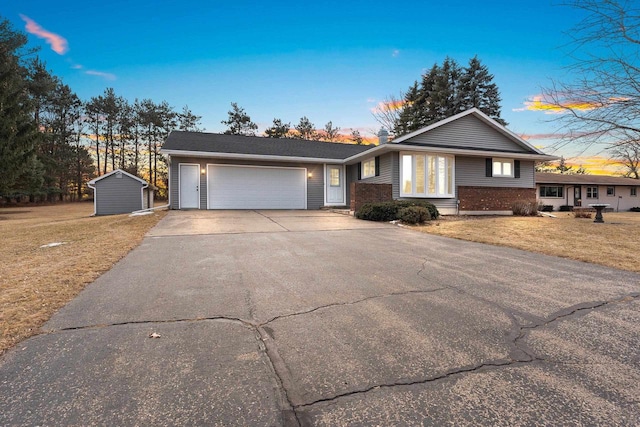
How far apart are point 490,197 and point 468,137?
313 cm

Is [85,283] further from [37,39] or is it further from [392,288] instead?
[37,39]

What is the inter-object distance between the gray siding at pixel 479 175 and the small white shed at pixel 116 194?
18.3m

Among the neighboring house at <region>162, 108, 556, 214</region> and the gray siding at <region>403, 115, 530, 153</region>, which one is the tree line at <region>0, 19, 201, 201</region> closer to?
the neighboring house at <region>162, 108, 556, 214</region>

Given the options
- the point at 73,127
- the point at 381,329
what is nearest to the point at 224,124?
the point at 73,127

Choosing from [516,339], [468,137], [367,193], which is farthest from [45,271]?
[468,137]

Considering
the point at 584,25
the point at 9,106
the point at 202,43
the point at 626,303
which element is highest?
the point at 202,43

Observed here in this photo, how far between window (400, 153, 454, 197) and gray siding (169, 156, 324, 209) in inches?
205

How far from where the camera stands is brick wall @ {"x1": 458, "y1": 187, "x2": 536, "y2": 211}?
46.0 feet

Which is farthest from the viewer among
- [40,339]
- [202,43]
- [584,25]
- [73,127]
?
[73,127]

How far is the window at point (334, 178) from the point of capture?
1698 centimetres

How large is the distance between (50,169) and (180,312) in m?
39.6

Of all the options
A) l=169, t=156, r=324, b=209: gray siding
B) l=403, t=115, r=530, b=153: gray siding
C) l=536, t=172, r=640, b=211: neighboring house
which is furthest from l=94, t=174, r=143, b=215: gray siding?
l=536, t=172, r=640, b=211: neighboring house

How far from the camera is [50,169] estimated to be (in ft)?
101

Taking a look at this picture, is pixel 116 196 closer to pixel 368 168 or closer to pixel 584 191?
pixel 368 168
